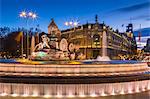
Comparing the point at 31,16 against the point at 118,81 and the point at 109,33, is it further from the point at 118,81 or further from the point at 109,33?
the point at 118,81

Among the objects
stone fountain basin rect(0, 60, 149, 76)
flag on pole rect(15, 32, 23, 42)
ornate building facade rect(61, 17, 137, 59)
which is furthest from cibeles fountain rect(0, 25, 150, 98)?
flag on pole rect(15, 32, 23, 42)

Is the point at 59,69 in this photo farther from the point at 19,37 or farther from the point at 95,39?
the point at 19,37

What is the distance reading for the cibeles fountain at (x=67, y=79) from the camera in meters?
7.78

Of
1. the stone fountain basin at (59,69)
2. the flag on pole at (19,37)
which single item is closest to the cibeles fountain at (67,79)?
the stone fountain basin at (59,69)

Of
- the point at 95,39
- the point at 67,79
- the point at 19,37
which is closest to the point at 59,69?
the point at 67,79

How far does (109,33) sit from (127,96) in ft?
20.1

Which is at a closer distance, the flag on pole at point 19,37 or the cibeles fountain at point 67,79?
the cibeles fountain at point 67,79

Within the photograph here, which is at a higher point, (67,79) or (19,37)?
(19,37)

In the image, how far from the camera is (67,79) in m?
8.10

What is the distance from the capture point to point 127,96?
25.9 feet

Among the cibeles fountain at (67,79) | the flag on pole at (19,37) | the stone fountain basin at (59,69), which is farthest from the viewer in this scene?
the flag on pole at (19,37)

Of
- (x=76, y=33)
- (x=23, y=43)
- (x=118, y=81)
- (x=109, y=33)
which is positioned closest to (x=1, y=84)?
(x=118, y=81)

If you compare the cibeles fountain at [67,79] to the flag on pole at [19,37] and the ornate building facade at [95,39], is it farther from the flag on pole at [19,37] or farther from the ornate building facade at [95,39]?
the flag on pole at [19,37]

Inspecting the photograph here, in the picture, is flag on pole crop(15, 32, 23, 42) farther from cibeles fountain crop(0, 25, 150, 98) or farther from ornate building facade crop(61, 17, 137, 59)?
cibeles fountain crop(0, 25, 150, 98)
